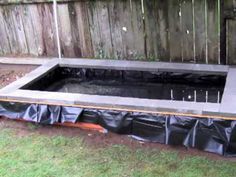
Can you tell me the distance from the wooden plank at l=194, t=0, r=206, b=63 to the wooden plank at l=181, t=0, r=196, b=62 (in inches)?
2.1

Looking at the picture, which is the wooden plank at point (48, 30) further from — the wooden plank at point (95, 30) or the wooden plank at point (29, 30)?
→ the wooden plank at point (95, 30)

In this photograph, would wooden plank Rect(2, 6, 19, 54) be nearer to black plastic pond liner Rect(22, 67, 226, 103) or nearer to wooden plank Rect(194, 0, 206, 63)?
black plastic pond liner Rect(22, 67, 226, 103)

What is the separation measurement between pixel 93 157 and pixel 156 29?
7.48 ft

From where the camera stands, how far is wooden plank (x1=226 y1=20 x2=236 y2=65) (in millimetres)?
4434

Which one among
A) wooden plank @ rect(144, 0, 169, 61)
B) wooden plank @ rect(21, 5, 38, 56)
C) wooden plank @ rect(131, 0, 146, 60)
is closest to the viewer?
wooden plank @ rect(144, 0, 169, 61)

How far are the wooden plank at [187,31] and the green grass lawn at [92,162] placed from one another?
1.92 meters

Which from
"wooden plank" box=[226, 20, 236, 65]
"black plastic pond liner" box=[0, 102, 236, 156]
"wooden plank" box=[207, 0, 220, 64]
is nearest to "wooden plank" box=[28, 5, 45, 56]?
"black plastic pond liner" box=[0, 102, 236, 156]

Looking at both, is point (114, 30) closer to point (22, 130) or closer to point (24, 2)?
point (24, 2)

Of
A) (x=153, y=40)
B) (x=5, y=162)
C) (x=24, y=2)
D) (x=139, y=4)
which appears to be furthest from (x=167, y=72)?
(x=24, y=2)

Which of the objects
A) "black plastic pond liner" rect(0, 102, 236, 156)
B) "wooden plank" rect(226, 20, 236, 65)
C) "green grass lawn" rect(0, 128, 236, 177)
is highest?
"wooden plank" rect(226, 20, 236, 65)

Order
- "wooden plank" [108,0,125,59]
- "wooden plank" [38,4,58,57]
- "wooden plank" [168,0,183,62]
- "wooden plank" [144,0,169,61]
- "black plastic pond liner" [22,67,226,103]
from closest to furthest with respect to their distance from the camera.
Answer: "black plastic pond liner" [22,67,226,103] < "wooden plank" [168,0,183,62] < "wooden plank" [144,0,169,61] < "wooden plank" [108,0,125,59] < "wooden plank" [38,4,58,57]

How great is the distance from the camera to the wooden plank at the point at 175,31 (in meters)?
4.68

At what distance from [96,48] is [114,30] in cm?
42

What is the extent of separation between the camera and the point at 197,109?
10.8 feet
